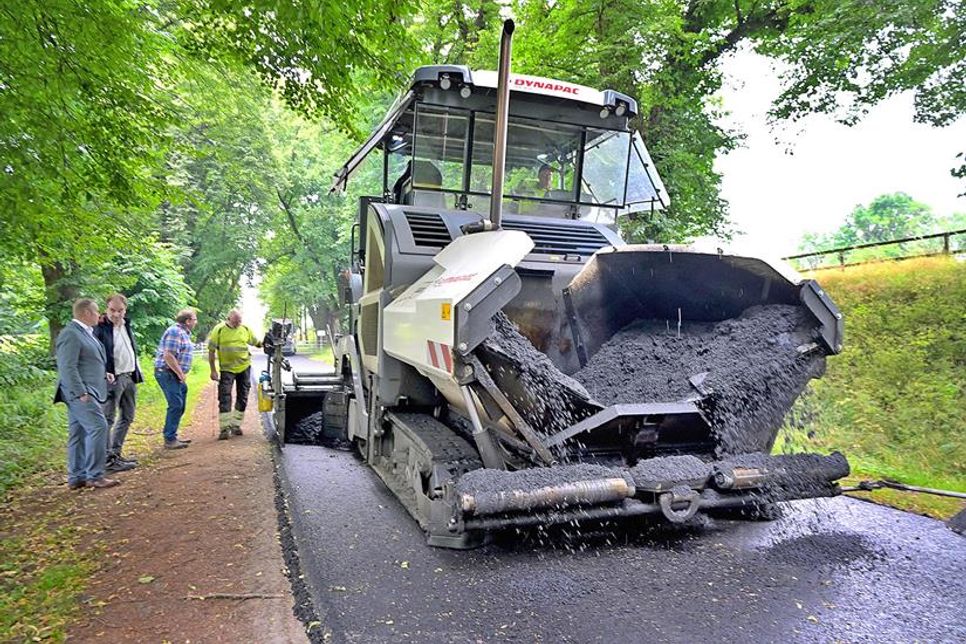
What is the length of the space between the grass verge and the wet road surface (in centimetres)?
120

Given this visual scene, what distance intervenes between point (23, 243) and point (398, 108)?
145 inches

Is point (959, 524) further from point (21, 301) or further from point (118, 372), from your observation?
point (21, 301)

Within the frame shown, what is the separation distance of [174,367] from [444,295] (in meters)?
4.90

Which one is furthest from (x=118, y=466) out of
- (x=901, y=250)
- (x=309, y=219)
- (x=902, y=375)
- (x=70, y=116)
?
(x=309, y=219)

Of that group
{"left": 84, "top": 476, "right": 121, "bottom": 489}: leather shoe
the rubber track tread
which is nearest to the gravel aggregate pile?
the rubber track tread

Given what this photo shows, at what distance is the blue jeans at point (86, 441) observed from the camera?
5.23 meters

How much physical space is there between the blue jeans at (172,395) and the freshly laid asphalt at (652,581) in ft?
11.9

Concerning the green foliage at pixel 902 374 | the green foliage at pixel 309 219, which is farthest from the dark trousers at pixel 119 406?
the green foliage at pixel 309 219

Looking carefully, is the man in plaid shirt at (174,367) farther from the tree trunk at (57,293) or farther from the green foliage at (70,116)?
the tree trunk at (57,293)

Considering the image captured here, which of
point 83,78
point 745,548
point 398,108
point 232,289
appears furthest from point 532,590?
point 232,289

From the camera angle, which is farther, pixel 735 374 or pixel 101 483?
pixel 101 483

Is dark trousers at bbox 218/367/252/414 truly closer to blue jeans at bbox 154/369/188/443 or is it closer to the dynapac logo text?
blue jeans at bbox 154/369/188/443

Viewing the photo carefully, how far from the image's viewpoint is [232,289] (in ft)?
102

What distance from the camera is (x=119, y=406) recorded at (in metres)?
6.17
